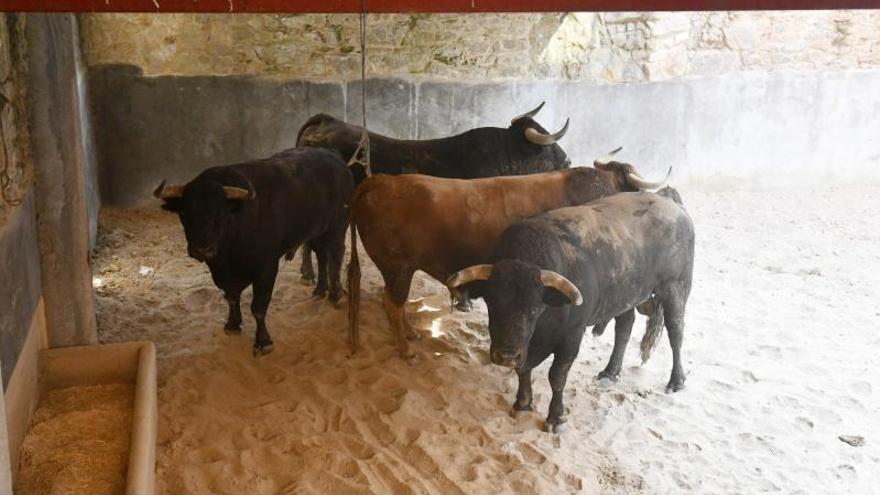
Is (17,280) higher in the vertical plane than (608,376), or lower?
higher

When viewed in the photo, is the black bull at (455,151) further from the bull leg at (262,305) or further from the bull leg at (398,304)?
the bull leg at (398,304)

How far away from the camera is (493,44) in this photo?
36.2ft

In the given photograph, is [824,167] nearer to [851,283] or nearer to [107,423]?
[851,283]

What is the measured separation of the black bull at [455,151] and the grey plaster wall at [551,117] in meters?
2.39

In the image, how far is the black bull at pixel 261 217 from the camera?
19.9 feet

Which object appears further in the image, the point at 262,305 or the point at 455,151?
the point at 455,151

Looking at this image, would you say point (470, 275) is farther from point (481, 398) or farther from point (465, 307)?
point (465, 307)

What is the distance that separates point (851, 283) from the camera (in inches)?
339

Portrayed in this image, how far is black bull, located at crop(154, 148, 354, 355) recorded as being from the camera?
6059 millimetres

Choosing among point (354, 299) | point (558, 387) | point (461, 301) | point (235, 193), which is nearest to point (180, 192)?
point (235, 193)

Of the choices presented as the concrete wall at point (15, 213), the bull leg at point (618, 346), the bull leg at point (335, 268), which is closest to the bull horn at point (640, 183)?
the bull leg at point (618, 346)

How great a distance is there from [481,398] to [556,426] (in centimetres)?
65

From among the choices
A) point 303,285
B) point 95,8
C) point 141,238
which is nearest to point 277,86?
point 141,238

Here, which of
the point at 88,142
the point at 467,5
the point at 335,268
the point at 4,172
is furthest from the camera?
the point at 88,142
